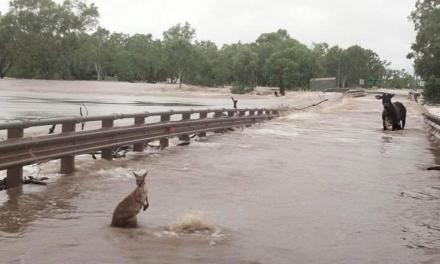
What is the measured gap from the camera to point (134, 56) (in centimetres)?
14288

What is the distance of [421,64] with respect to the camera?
6681 centimetres

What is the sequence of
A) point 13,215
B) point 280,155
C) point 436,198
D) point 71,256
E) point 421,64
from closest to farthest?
point 71,256 < point 13,215 < point 436,198 < point 280,155 < point 421,64

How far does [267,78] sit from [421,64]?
3337 inches

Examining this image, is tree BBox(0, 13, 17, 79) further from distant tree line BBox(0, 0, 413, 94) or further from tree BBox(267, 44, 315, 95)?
tree BBox(267, 44, 315, 95)

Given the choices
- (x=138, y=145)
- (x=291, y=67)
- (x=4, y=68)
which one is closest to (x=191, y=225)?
(x=138, y=145)

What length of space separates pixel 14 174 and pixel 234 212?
3546mm

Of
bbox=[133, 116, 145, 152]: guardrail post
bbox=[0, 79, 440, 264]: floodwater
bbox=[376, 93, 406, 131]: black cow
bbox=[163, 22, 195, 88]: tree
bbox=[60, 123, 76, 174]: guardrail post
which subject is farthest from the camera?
bbox=[163, 22, 195, 88]: tree

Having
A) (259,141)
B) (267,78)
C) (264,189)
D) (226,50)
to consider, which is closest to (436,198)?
(264,189)

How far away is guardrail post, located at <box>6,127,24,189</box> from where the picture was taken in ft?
30.8

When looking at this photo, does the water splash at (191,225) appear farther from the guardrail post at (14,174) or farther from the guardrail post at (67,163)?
the guardrail post at (67,163)

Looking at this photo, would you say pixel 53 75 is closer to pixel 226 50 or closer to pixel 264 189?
pixel 226 50

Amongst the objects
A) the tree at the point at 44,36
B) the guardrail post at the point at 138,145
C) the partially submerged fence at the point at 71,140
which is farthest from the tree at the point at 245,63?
the guardrail post at the point at 138,145

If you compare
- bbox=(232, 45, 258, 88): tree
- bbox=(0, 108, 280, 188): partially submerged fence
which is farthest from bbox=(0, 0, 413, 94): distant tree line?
bbox=(0, 108, 280, 188): partially submerged fence

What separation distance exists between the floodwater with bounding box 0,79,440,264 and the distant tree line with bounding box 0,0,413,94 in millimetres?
94941
